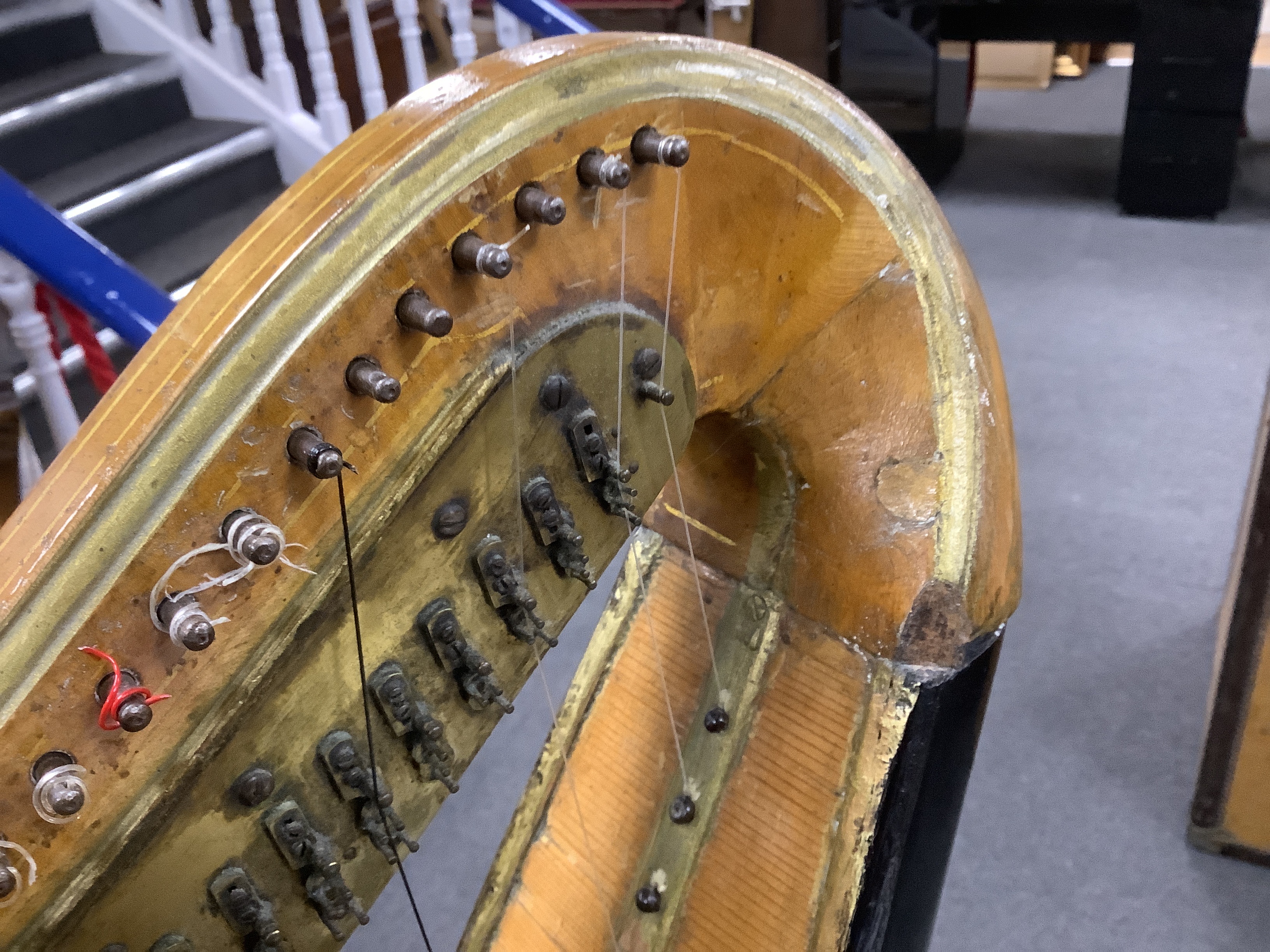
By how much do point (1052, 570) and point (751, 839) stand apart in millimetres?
1630

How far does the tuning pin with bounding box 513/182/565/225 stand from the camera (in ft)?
1.75

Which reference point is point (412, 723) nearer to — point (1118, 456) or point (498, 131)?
point (498, 131)

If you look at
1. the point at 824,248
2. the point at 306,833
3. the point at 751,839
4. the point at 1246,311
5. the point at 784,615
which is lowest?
the point at 1246,311

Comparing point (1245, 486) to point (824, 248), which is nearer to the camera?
point (824, 248)

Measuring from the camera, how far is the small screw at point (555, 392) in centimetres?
59

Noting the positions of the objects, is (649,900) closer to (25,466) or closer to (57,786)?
(57,786)

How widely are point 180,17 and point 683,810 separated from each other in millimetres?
2645

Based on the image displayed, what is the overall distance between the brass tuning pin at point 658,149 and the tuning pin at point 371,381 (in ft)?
0.68

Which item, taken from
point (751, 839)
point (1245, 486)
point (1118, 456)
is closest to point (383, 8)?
point (1118, 456)

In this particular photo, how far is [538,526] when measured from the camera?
2.02 feet

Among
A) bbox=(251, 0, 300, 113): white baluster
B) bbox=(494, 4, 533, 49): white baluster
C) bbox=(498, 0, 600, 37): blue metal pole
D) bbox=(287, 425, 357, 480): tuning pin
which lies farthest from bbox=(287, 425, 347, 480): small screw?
bbox=(251, 0, 300, 113): white baluster

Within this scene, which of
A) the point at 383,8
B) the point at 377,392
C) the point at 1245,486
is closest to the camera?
the point at 377,392

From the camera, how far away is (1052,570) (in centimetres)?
230

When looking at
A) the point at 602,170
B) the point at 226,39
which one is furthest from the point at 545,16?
the point at 602,170
